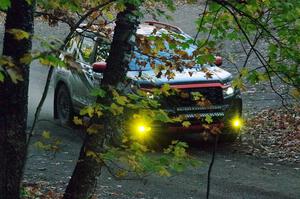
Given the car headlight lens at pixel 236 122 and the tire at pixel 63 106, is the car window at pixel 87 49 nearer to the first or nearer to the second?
the tire at pixel 63 106

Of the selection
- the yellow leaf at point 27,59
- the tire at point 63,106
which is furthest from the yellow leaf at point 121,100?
the tire at point 63,106

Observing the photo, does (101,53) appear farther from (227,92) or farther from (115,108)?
(115,108)

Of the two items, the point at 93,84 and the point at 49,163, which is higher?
the point at 93,84

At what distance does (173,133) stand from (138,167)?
4.67 metres

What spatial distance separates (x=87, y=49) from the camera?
11.9 metres

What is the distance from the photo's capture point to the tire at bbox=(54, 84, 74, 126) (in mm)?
12617

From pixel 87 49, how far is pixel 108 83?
207 inches

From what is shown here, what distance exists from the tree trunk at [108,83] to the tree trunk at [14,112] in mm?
782

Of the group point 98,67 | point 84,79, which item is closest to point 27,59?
point 98,67

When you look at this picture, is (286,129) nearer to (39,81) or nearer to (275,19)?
(275,19)

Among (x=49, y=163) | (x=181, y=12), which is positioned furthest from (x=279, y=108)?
(x=181, y=12)

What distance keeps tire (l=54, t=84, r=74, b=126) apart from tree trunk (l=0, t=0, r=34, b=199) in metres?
6.27

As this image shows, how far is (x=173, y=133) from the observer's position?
10.6 m

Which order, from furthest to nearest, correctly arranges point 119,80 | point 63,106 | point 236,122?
point 63,106, point 236,122, point 119,80
